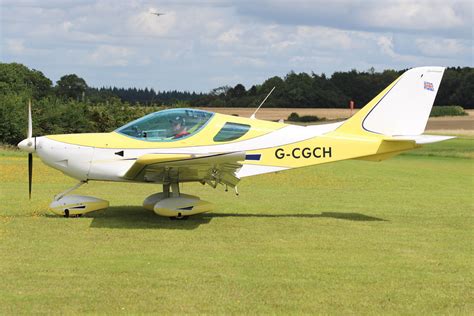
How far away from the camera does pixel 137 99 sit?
75.9 metres

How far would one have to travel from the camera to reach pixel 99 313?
20.5ft

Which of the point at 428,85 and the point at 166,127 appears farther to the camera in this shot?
the point at 428,85

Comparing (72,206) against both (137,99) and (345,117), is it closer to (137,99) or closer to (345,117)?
(345,117)

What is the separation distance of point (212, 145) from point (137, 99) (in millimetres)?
65235

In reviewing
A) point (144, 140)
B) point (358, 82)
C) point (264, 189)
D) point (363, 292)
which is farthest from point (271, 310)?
point (358, 82)

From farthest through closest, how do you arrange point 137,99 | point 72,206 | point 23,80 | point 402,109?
point 23,80, point 137,99, point 402,109, point 72,206

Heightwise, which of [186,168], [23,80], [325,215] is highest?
[23,80]

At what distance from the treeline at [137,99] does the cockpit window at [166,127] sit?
28255 millimetres

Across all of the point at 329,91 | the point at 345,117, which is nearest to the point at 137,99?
the point at 329,91

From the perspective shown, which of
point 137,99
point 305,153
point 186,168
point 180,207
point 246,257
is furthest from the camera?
point 137,99

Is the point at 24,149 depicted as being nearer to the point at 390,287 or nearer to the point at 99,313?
the point at 99,313

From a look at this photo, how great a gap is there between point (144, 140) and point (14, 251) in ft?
11.5

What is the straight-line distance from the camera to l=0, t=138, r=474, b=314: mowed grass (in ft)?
22.1

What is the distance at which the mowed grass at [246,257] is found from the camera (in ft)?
22.1
